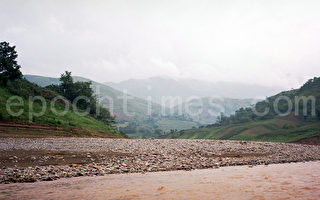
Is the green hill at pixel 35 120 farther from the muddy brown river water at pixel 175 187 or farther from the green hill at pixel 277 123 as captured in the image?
the green hill at pixel 277 123

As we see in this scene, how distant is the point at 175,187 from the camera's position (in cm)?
1201

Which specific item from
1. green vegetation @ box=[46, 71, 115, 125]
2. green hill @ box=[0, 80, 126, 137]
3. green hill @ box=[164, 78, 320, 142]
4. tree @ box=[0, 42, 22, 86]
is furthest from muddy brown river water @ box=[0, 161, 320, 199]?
green hill @ box=[164, 78, 320, 142]

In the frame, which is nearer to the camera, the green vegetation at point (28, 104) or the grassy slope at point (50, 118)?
the grassy slope at point (50, 118)

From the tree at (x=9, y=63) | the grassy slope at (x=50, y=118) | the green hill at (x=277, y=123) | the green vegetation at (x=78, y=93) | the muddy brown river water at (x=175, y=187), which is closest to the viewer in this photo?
the muddy brown river water at (x=175, y=187)

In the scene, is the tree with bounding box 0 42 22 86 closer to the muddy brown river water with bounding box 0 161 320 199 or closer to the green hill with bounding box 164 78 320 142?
the muddy brown river water with bounding box 0 161 320 199

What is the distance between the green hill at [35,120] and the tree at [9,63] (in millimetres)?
1595

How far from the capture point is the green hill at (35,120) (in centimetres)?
3525

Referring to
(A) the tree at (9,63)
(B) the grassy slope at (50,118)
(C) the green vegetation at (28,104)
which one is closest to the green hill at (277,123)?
(B) the grassy slope at (50,118)

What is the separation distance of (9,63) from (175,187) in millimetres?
48280

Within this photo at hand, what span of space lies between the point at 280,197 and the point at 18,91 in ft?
153

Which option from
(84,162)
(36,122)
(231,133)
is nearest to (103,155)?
(84,162)

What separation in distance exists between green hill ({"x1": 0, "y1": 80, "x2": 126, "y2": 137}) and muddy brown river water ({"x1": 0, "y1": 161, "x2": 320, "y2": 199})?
2386 cm

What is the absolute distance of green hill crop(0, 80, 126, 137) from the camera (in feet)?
116

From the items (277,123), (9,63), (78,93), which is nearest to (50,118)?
(9,63)
